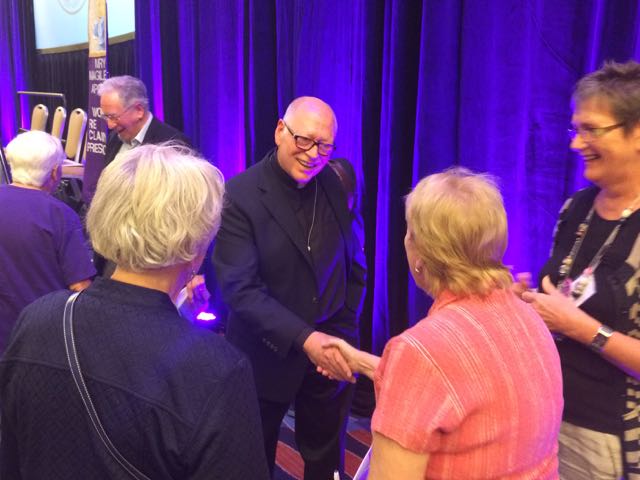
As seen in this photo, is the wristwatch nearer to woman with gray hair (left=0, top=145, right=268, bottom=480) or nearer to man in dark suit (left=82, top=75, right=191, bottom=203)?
woman with gray hair (left=0, top=145, right=268, bottom=480)

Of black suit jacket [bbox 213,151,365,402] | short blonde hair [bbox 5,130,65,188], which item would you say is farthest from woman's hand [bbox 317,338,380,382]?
short blonde hair [bbox 5,130,65,188]

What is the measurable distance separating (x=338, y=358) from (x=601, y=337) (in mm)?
756

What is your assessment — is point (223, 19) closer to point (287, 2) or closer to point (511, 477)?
point (287, 2)

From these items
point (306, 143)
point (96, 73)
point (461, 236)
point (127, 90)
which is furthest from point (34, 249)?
point (96, 73)

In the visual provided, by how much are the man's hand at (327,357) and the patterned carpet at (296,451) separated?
1055 millimetres

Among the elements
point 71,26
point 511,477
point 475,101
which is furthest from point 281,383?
point 71,26

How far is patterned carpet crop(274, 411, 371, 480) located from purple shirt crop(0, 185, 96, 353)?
1.30 m

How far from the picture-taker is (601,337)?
139 cm

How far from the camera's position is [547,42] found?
7.38 feet

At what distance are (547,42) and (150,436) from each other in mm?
2104

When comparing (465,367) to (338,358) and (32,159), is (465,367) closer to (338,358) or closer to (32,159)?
(338,358)

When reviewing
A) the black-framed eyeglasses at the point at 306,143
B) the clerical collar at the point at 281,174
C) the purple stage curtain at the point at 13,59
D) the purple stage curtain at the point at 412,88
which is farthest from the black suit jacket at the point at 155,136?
the purple stage curtain at the point at 13,59

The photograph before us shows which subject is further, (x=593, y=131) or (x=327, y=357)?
(x=327, y=357)

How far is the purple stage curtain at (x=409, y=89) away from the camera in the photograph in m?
2.26
